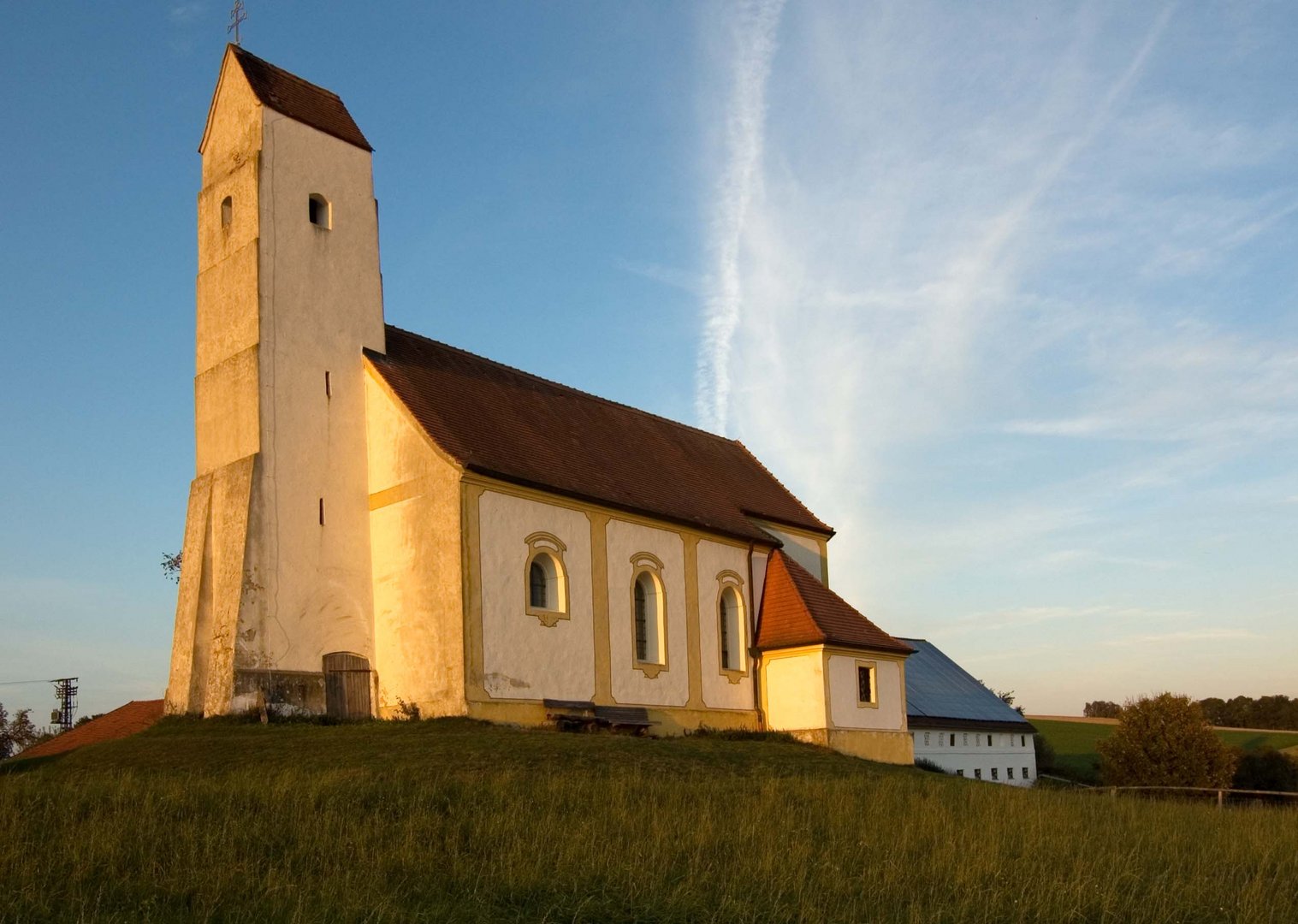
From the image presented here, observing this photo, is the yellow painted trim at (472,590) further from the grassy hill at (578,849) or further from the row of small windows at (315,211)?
the row of small windows at (315,211)

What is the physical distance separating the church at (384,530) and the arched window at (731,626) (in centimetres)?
10

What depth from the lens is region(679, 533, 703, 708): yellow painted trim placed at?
29.6 m

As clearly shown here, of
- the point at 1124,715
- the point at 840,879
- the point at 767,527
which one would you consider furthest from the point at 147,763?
the point at 1124,715

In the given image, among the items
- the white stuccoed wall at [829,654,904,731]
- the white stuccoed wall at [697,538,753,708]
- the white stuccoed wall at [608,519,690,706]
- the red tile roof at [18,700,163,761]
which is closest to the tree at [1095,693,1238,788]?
the white stuccoed wall at [829,654,904,731]

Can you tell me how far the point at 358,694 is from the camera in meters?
25.5

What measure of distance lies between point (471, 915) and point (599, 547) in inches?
693

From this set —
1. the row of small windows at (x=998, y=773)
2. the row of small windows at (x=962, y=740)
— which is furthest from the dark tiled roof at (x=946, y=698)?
the row of small windows at (x=998, y=773)

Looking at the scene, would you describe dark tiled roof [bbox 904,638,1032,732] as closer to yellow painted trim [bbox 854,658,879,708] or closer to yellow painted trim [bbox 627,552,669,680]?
yellow painted trim [bbox 854,658,879,708]

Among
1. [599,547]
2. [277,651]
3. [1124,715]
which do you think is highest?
[599,547]

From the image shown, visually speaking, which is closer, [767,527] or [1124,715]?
[767,527]

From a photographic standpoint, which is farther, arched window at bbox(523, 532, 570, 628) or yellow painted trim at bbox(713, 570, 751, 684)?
yellow painted trim at bbox(713, 570, 751, 684)

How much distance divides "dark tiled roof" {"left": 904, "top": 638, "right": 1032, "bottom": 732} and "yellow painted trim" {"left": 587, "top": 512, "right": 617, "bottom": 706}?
19539 millimetres

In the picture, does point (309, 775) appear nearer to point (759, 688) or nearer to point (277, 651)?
point (277, 651)

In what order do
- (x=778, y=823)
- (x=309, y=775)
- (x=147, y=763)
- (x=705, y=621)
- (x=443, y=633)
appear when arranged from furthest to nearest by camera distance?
(x=705, y=621)
(x=443, y=633)
(x=147, y=763)
(x=309, y=775)
(x=778, y=823)
